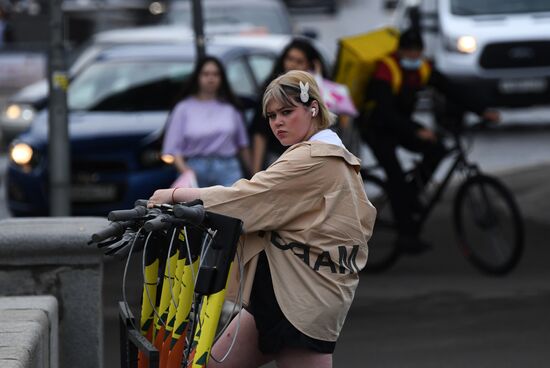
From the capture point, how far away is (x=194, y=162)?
9727mm

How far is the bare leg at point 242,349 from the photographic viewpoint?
4848 mm

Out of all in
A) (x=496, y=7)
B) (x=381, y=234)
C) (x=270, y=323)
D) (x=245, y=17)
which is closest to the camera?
(x=270, y=323)

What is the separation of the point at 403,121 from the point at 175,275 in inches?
231

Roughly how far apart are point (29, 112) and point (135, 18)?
44.1 ft

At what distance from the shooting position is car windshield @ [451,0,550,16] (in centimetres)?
1948

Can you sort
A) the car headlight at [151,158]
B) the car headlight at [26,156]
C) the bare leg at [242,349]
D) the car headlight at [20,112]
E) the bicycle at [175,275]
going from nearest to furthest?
1. the bicycle at [175,275]
2. the bare leg at [242,349]
3. the car headlight at [151,158]
4. the car headlight at [26,156]
5. the car headlight at [20,112]

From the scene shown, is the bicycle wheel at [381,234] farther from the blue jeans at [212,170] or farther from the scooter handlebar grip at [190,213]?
the scooter handlebar grip at [190,213]

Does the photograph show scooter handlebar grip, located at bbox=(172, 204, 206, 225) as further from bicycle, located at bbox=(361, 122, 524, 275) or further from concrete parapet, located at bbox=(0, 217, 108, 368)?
bicycle, located at bbox=(361, 122, 524, 275)

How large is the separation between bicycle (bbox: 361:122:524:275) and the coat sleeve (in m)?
5.49

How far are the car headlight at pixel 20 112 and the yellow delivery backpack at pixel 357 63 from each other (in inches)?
306

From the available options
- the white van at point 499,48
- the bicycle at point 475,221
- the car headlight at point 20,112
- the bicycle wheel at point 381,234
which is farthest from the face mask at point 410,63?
the white van at point 499,48

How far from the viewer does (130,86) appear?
1262 centimetres

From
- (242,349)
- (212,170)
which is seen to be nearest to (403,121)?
(212,170)

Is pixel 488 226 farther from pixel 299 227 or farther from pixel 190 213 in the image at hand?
pixel 190 213
